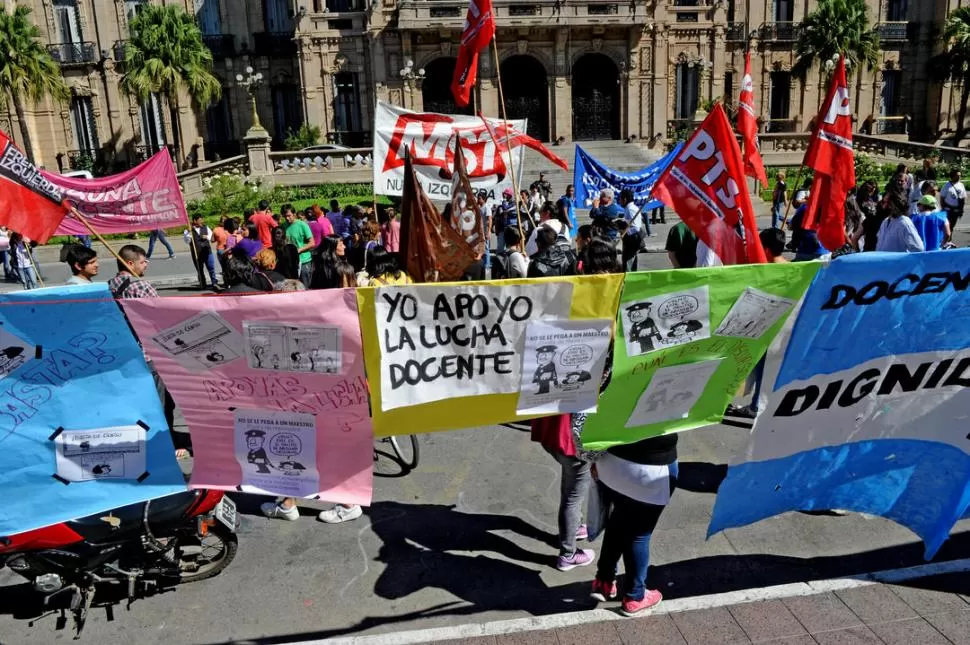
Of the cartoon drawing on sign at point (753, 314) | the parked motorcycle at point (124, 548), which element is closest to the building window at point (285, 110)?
the parked motorcycle at point (124, 548)

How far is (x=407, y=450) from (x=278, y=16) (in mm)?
37284

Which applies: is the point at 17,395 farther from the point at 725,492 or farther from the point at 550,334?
the point at 725,492

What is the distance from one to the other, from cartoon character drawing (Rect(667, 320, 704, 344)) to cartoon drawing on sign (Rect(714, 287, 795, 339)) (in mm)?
128

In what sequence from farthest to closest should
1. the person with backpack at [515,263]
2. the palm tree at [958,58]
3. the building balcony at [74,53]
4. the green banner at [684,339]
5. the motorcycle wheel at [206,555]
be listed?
the building balcony at [74,53] < the palm tree at [958,58] < the person with backpack at [515,263] < the motorcycle wheel at [206,555] < the green banner at [684,339]

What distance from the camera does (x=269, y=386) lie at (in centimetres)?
379

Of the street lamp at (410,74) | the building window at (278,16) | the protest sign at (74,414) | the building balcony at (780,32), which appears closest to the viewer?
the protest sign at (74,414)

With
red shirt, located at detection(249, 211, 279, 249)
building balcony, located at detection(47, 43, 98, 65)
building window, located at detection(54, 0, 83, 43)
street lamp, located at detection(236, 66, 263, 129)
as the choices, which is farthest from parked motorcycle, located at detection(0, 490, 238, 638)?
building window, located at detection(54, 0, 83, 43)

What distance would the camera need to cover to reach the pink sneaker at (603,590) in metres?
4.39

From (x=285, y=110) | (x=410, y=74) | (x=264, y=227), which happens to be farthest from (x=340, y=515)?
(x=285, y=110)

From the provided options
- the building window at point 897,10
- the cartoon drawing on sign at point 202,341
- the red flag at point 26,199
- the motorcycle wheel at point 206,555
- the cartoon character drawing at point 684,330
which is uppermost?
the building window at point 897,10

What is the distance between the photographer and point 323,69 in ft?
117

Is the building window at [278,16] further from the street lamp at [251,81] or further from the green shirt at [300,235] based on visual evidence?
the green shirt at [300,235]

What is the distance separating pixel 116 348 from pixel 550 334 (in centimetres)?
224

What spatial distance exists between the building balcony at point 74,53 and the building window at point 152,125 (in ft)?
11.2
